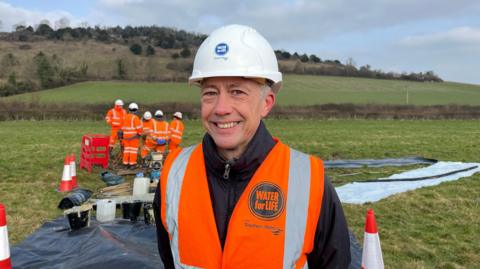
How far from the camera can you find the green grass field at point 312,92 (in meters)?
46.8

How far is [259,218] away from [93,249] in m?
2.87

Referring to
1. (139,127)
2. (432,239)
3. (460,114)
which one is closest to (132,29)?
(460,114)

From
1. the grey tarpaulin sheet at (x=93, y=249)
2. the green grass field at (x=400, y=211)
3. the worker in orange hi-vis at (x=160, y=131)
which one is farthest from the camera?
the worker in orange hi-vis at (x=160, y=131)

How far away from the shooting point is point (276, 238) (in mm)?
1765

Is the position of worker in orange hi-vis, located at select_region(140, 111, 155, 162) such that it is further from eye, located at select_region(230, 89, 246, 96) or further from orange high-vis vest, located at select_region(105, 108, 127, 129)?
eye, located at select_region(230, 89, 246, 96)

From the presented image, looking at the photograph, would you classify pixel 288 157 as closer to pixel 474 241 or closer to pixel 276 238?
pixel 276 238

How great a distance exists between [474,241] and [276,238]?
502 centimetres

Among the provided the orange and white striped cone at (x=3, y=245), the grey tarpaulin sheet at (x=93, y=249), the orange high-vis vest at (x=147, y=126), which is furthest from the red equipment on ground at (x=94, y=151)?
the orange and white striped cone at (x=3, y=245)

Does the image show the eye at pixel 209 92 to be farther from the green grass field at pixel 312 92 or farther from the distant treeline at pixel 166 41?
the distant treeline at pixel 166 41

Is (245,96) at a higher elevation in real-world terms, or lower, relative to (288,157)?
higher

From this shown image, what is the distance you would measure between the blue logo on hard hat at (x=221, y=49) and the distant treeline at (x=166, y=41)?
2487 inches

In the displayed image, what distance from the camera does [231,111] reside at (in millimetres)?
1825

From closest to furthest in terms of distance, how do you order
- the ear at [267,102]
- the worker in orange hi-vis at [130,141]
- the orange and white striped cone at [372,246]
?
the ear at [267,102] → the orange and white striped cone at [372,246] → the worker in orange hi-vis at [130,141]

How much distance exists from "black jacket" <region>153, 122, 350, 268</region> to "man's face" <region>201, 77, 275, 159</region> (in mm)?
68
